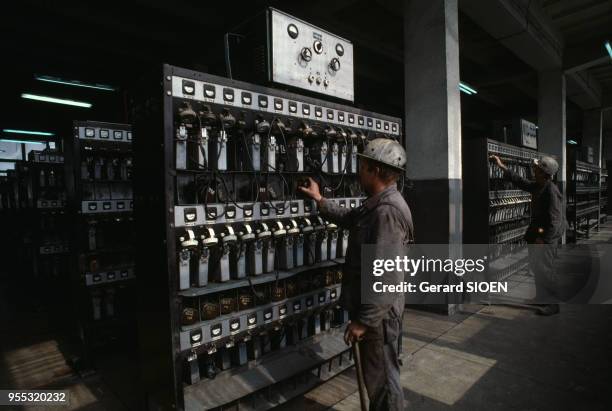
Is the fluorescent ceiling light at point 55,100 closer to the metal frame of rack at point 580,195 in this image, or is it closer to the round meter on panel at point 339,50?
the round meter on panel at point 339,50

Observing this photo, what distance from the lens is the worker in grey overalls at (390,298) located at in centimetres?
226

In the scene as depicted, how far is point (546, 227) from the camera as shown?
197 inches

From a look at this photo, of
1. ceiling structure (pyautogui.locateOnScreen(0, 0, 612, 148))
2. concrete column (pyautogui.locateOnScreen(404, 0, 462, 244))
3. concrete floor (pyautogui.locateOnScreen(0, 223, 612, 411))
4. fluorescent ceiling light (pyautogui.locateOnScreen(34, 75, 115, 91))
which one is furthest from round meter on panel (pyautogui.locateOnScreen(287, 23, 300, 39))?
fluorescent ceiling light (pyautogui.locateOnScreen(34, 75, 115, 91))

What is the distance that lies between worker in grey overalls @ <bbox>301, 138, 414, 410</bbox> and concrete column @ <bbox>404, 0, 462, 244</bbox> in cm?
288

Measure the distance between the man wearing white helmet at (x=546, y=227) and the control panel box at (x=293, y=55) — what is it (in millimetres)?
3281

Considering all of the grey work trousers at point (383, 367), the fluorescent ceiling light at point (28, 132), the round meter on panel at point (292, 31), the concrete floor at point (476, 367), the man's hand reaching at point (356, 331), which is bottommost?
the concrete floor at point (476, 367)

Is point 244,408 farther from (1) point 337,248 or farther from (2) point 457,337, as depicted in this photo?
(2) point 457,337

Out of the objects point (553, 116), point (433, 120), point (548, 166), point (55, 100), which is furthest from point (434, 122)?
point (55, 100)

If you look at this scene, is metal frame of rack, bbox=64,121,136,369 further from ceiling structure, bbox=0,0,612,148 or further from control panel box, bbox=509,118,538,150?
control panel box, bbox=509,118,538,150

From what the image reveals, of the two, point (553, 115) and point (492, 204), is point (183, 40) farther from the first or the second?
point (553, 115)

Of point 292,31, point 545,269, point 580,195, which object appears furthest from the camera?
point 580,195

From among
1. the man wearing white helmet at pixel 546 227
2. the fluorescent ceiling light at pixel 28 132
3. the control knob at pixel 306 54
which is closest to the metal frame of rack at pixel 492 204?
the man wearing white helmet at pixel 546 227

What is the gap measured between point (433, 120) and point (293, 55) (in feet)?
9.10

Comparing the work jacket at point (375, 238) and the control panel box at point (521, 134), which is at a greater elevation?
the control panel box at point (521, 134)
